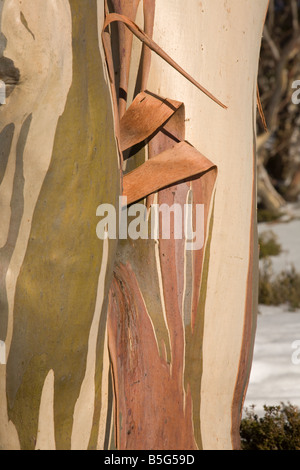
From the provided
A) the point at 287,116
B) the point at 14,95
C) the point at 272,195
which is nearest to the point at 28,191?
the point at 14,95

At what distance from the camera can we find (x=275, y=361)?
3.11 metres

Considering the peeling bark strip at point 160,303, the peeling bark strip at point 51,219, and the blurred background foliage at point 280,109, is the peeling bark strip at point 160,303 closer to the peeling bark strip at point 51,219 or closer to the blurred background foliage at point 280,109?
the peeling bark strip at point 51,219

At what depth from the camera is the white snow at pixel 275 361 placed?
2703 mm

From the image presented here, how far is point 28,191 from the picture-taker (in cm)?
103

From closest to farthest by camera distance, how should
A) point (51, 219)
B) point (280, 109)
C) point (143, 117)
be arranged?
point (51, 219), point (143, 117), point (280, 109)

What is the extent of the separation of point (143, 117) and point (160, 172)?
12cm

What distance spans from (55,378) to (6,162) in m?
0.39

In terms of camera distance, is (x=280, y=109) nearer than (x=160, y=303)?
No

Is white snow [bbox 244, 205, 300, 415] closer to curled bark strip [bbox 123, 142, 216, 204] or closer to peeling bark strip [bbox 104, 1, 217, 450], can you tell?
peeling bark strip [bbox 104, 1, 217, 450]

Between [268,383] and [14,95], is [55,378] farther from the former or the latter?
[268,383]

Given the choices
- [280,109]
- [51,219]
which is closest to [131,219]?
[51,219]

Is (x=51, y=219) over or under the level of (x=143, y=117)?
under

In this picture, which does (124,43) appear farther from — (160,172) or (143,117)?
(160,172)

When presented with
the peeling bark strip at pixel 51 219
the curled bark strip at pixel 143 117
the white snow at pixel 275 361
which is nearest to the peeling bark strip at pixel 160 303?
the curled bark strip at pixel 143 117
